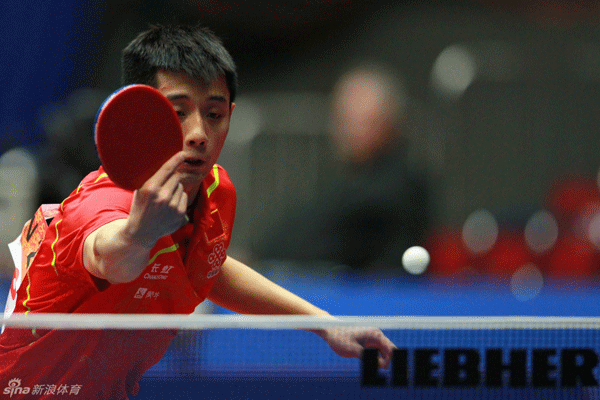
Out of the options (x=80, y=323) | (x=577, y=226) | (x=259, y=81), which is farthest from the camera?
(x=259, y=81)

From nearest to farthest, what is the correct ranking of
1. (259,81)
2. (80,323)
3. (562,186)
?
1. (80,323)
2. (562,186)
3. (259,81)

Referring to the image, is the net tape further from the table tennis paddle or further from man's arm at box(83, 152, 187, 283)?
the table tennis paddle

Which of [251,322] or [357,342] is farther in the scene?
[357,342]

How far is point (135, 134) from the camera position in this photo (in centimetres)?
102

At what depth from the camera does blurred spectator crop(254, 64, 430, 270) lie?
11.6 ft

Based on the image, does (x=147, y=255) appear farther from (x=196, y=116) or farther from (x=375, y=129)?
(x=375, y=129)

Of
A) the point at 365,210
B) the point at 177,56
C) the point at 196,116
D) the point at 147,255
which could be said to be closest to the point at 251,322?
the point at 147,255

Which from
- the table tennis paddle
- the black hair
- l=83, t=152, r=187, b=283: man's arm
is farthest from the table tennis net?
the black hair

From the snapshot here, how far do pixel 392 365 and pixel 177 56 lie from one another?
2.40 ft

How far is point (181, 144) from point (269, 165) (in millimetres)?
3523

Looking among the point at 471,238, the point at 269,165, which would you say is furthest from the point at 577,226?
the point at 269,165

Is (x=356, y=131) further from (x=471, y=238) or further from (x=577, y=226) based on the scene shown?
(x=577, y=226)

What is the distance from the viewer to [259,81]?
5363 mm

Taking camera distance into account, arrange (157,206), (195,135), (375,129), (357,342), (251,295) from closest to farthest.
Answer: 1. (157,206)
2. (357,342)
3. (195,135)
4. (251,295)
5. (375,129)
